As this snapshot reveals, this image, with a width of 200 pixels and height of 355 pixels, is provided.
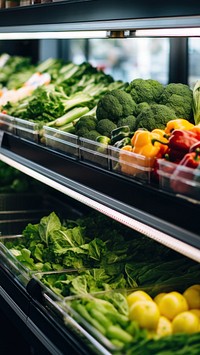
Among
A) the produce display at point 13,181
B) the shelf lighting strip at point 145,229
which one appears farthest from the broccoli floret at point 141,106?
the produce display at point 13,181

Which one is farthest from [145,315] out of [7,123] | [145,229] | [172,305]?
[7,123]

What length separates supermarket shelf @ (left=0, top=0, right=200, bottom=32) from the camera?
202cm

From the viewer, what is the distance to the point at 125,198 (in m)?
2.36

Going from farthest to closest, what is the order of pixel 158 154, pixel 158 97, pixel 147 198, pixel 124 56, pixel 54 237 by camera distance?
pixel 124 56, pixel 54 237, pixel 158 97, pixel 158 154, pixel 147 198

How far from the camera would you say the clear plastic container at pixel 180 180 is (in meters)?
1.97

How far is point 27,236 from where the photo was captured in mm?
3691

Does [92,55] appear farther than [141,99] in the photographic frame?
Yes

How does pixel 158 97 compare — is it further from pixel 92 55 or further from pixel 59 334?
pixel 92 55

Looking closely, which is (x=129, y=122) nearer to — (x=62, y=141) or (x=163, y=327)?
(x=62, y=141)

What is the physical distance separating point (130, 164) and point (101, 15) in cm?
53

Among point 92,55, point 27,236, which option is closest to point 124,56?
point 92,55

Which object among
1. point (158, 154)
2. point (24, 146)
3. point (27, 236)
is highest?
point (158, 154)

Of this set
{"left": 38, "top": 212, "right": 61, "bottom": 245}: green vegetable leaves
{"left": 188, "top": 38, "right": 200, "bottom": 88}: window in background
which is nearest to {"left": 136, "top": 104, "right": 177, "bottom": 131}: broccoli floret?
{"left": 38, "top": 212, "right": 61, "bottom": 245}: green vegetable leaves

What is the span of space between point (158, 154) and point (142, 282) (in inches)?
25.2
